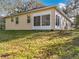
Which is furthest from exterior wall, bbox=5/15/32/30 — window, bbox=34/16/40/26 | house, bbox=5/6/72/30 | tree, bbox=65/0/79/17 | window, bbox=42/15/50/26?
tree, bbox=65/0/79/17

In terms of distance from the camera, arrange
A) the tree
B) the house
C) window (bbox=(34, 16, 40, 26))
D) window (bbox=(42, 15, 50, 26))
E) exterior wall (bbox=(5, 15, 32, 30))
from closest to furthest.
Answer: the house, window (bbox=(42, 15, 50, 26)), window (bbox=(34, 16, 40, 26)), exterior wall (bbox=(5, 15, 32, 30)), the tree

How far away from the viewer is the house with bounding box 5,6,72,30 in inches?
846

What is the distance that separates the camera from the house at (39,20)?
21.5 meters

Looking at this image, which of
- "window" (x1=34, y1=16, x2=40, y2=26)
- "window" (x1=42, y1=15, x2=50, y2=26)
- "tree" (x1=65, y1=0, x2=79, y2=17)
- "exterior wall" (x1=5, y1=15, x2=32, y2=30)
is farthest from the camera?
"tree" (x1=65, y1=0, x2=79, y2=17)

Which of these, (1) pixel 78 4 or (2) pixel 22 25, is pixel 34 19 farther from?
(1) pixel 78 4

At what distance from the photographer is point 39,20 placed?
23.4m

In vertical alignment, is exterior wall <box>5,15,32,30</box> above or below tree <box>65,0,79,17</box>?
below

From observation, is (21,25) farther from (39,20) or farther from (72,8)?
(72,8)

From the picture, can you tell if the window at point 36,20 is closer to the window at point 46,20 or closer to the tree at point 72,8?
the window at point 46,20

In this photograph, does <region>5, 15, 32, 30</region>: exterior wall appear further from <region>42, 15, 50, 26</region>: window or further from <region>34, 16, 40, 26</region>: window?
<region>42, 15, 50, 26</region>: window

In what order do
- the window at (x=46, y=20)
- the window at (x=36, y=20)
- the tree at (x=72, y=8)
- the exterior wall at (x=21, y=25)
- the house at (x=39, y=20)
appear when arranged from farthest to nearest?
the tree at (x=72, y=8), the exterior wall at (x=21, y=25), the window at (x=36, y=20), the window at (x=46, y=20), the house at (x=39, y=20)

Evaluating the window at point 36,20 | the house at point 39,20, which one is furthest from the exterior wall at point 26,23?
the window at point 36,20

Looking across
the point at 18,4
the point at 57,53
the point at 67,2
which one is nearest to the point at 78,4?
the point at 67,2

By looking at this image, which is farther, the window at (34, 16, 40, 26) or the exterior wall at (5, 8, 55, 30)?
the window at (34, 16, 40, 26)
